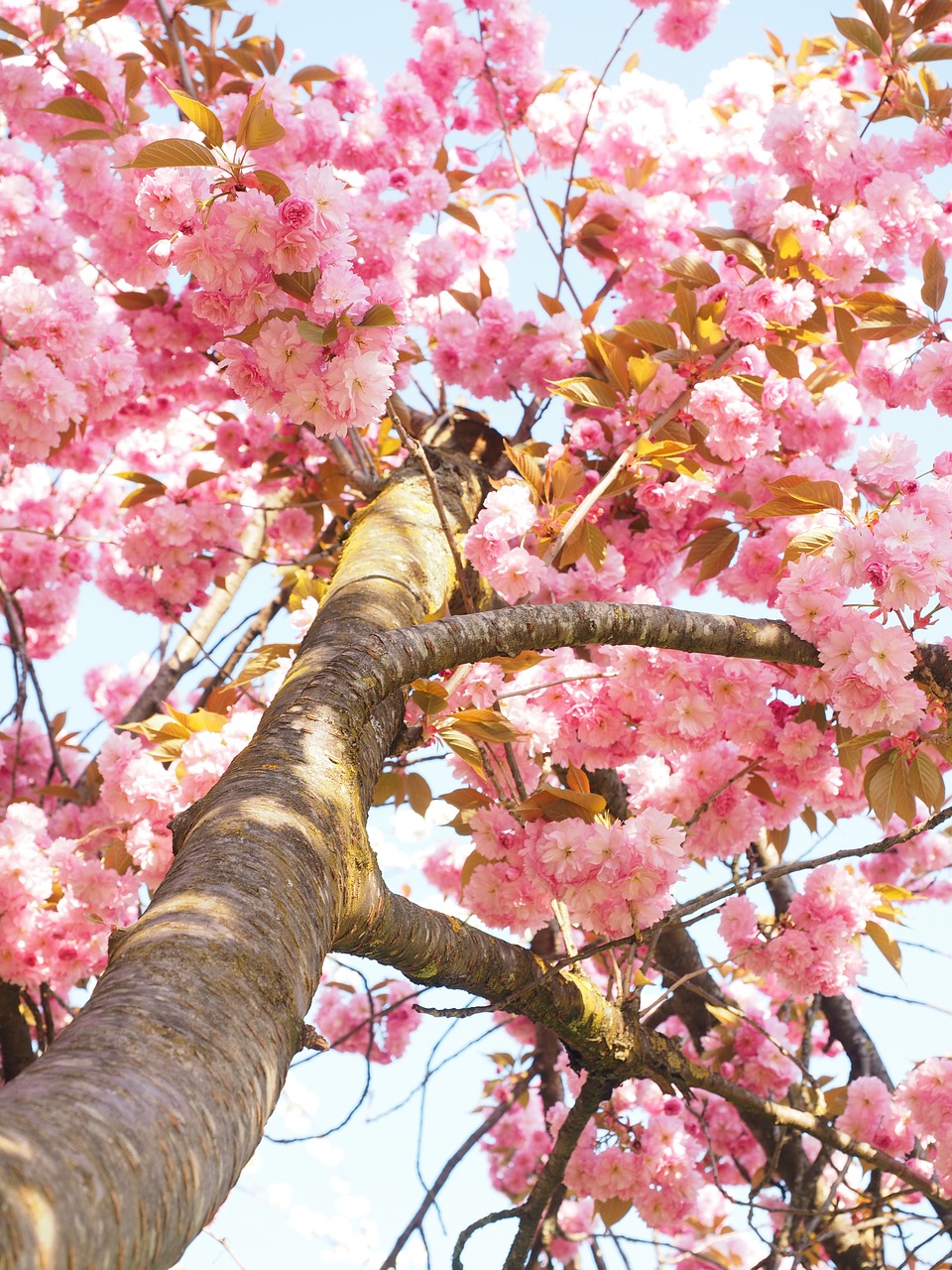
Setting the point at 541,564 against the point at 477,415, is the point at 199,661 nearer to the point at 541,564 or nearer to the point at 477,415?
the point at 477,415

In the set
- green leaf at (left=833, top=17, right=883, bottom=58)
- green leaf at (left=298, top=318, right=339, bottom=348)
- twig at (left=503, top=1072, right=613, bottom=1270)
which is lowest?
twig at (left=503, top=1072, right=613, bottom=1270)

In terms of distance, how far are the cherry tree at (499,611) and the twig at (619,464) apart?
0.6 inches

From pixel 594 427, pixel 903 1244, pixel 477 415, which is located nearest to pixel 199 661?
pixel 477 415

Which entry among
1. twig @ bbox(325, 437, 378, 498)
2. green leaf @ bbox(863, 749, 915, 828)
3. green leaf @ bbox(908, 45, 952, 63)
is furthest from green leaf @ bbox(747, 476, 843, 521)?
green leaf @ bbox(908, 45, 952, 63)

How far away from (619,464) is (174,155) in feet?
3.16

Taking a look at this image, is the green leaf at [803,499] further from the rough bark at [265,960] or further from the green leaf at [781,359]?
the green leaf at [781,359]

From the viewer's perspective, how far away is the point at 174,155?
118 cm

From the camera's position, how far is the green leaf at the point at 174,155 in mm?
1154

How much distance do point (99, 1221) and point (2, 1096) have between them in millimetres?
98

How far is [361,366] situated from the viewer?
50.0 inches

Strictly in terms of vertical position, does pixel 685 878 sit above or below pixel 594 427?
below

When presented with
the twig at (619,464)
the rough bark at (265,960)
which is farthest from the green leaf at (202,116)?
the twig at (619,464)

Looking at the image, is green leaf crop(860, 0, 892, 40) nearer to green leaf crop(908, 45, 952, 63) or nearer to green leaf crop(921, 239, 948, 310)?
green leaf crop(908, 45, 952, 63)

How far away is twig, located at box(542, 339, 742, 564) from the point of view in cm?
180
